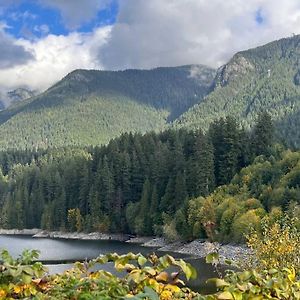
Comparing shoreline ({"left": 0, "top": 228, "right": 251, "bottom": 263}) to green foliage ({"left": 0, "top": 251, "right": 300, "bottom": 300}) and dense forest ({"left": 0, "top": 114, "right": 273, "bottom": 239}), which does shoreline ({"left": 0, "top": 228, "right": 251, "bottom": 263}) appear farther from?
green foliage ({"left": 0, "top": 251, "right": 300, "bottom": 300})

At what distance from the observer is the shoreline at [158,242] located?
234ft

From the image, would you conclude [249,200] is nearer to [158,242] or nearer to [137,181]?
[158,242]

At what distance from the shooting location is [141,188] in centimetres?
13025

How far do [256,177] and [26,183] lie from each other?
3761 inches

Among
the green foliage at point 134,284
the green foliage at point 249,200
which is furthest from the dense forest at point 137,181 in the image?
the green foliage at point 134,284

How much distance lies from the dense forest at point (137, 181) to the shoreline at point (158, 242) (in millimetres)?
2196

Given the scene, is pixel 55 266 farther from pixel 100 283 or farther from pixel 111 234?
pixel 100 283

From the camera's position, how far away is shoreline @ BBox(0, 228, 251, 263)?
234 ft

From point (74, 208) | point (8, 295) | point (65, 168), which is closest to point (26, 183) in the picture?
point (65, 168)

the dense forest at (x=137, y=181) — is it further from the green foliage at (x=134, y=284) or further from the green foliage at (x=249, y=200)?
the green foliage at (x=134, y=284)

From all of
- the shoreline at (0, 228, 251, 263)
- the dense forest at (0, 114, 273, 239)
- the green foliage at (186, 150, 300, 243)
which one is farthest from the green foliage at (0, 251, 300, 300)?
the dense forest at (0, 114, 273, 239)

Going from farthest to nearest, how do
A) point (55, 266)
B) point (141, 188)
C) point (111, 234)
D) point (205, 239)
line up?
point (141, 188) < point (111, 234) < point (205, 239) < point (55, 266)

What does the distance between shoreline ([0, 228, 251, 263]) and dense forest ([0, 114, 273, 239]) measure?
7.21ft

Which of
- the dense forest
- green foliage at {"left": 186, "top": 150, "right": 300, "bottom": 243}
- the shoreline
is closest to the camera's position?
the shoreline
